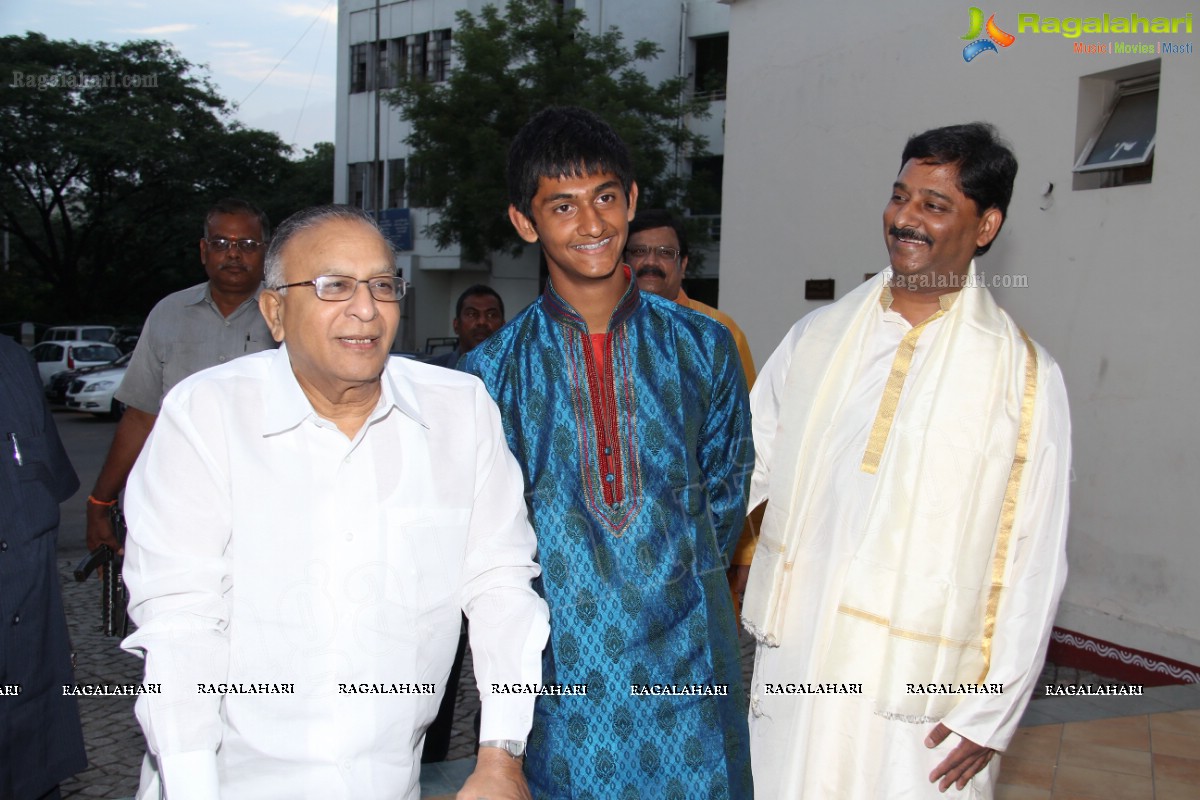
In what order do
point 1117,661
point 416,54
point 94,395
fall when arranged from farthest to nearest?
point 416,54 < point 94,395 < point 1117,661

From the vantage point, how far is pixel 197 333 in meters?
3.98

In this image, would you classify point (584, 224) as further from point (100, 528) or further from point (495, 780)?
point (100, 528)

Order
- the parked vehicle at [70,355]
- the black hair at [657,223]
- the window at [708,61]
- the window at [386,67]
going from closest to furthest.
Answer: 1. the black hair at [657,223]
2. the parked vehicle at [70,355]
3. the window at [708,61]
4. the window at [386,67]

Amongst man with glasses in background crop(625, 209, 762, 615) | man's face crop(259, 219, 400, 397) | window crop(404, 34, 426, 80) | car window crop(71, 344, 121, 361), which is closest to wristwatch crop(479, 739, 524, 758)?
man's face crop(259, 219, 400, 397)

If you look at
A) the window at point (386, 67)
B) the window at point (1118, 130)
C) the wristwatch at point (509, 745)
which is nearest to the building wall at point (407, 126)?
the window at point (386, 67)

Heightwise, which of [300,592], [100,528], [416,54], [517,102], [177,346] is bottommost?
[100,528]

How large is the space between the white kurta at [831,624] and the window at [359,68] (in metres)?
28.0

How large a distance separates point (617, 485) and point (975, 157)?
125 centimetres

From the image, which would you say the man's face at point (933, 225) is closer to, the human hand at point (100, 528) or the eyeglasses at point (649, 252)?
the eyeglasses at point (649, 252)

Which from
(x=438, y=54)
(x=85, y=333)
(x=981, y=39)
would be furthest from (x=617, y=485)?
(x=438, y=54)

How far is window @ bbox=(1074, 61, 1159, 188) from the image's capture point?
18.1ft

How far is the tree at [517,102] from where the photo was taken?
18.9 m

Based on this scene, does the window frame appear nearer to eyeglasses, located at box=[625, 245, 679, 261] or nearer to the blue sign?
eyeglasses, located at box=[625, 245, 679, 261]

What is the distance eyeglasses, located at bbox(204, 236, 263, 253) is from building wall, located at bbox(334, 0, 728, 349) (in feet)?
57.9
